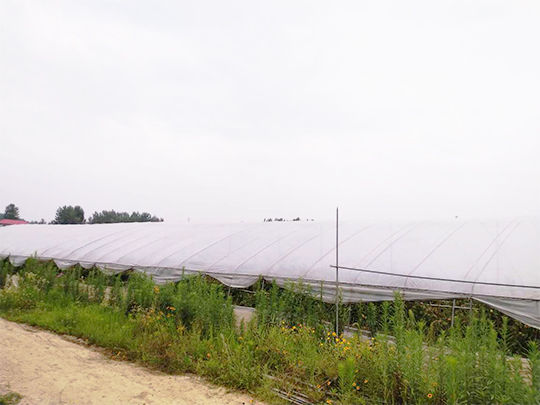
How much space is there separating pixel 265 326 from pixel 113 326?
308 cm

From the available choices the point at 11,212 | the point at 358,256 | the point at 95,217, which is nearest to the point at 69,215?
the point at 95,217

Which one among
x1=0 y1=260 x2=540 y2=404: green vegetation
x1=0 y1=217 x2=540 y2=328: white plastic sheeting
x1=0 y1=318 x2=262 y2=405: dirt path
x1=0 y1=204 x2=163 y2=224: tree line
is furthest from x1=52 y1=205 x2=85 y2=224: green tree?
x1=0 y1=318 x2=262 y2=405: dirt path

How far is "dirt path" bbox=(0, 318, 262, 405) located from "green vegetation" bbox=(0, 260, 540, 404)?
32cm

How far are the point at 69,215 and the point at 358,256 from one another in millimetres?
54652

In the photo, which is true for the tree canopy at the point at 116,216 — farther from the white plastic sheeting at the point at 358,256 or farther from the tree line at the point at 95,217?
the white plastic sheeting at the point at 358,256

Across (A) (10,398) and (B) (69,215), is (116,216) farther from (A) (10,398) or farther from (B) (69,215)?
(A) (10,398)

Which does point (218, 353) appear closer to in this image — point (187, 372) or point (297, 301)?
point (187, 372)

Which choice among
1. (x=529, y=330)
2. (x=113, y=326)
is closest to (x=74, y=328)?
(x=113, y=326)

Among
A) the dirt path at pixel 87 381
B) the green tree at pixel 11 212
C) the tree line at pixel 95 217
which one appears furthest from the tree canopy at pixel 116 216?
the dirt path at pixel 87 381

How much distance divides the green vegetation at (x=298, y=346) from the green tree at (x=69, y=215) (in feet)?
160

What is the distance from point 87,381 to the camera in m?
5.32

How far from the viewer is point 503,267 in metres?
7.19

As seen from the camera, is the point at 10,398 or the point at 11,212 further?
the point at 11,212

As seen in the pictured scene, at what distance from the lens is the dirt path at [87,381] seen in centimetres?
476
